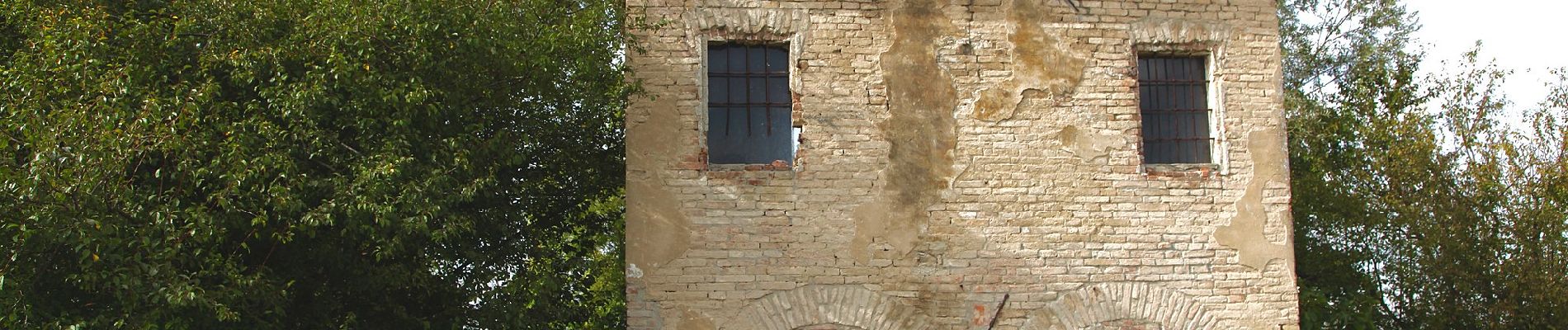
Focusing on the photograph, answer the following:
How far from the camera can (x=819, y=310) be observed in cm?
909

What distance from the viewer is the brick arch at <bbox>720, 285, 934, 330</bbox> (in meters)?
9.07

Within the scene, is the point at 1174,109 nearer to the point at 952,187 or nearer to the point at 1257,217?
the point at 1257,217

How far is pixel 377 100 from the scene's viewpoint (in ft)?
27.0

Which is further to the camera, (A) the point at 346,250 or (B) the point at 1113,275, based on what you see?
(B) the point at 1113,275

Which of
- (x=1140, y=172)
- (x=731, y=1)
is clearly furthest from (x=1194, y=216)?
(x=731, y=1)

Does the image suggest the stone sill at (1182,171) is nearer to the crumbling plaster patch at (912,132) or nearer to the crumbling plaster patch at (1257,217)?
the crumbling plaster patch at (1257,217)

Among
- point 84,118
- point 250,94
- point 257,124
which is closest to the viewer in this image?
point 84,118

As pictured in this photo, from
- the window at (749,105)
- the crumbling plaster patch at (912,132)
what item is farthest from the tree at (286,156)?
the crumbling plaster patch at (912,132)

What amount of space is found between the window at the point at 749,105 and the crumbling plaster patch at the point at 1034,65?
1.38 meters

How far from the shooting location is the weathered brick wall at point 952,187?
9133 mm

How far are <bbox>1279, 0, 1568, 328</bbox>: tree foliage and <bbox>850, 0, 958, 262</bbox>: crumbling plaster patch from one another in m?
4.52

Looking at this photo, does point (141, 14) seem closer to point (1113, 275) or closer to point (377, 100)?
point (377, 100)

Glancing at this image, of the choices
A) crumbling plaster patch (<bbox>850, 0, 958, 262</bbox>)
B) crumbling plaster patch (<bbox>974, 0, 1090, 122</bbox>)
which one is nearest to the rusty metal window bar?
crumbling plaster patch (<bbox>974, 0, 1090, 122</bbox>)

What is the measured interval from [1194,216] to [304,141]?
598 cm
